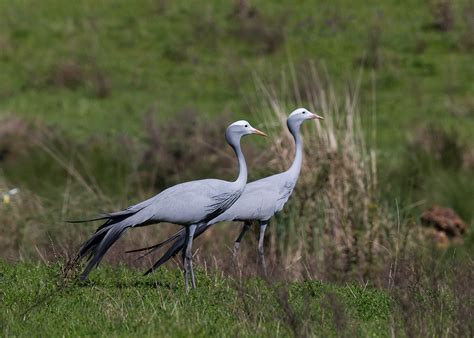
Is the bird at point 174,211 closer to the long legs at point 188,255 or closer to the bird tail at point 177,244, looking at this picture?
the long legs at point 188,255

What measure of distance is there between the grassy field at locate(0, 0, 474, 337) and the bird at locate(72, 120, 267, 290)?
0.89 feet

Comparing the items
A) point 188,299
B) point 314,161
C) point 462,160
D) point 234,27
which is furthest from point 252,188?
point 234,27

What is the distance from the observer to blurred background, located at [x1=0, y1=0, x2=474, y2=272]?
1167cm

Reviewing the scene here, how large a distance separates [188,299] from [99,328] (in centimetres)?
90

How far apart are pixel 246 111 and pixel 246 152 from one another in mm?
5651

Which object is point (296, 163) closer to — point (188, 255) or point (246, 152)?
point (188, 255)

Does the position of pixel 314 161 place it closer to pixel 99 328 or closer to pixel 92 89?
pixel 99 328

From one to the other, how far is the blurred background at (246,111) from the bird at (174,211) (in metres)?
0.55

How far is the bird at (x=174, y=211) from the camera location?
7852 millimetres

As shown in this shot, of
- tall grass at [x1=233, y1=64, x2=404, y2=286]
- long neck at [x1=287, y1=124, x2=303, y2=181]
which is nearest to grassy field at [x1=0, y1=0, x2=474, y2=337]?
tall grass at [x1=233, y1=64, x2=404, y2=286]

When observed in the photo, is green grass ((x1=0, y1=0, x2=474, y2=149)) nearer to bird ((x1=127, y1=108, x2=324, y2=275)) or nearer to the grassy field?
the grassy field

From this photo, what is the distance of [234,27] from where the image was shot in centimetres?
2522

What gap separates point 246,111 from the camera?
20.1 metres

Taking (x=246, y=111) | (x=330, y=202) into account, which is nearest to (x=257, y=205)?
(x=330, y=202)
